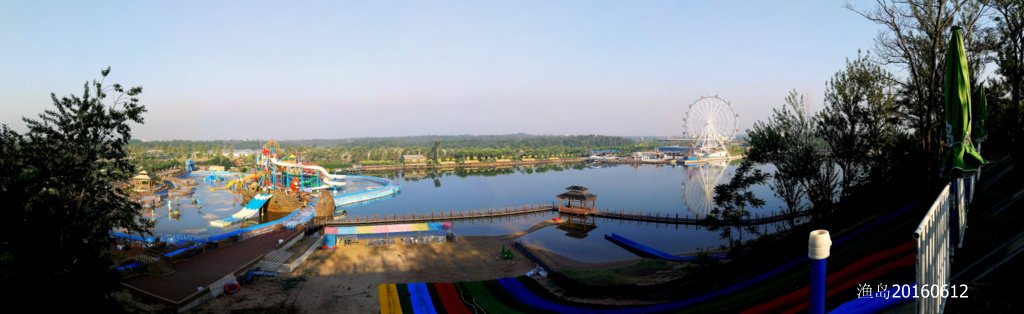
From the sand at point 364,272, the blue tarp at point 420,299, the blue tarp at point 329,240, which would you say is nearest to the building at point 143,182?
the blue tarp at point 329,240

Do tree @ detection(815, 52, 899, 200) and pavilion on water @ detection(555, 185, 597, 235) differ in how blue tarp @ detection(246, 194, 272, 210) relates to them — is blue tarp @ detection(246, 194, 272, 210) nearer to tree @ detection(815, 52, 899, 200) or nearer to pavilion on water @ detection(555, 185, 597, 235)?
pavilion on water @ detection(555, 185, 597, 235)

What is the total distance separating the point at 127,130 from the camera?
9.38m

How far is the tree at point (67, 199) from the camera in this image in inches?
304

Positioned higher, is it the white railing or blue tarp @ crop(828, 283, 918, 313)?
the white railing

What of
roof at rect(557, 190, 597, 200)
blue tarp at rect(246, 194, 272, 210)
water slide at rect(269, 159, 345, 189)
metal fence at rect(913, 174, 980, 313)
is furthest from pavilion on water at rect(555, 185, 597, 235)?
metal fence at rect(913, 174, 980, 313)

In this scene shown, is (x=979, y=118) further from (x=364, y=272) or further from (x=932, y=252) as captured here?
(x=364, y=272)

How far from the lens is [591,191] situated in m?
46.2

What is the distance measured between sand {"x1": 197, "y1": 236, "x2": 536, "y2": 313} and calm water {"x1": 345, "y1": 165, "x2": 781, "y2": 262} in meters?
4.01

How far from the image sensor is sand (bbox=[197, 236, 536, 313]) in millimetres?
13500

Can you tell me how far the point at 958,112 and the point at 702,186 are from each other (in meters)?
46.6

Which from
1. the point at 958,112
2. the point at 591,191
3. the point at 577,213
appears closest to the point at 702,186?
the point at 591,191

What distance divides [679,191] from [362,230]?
31.4m

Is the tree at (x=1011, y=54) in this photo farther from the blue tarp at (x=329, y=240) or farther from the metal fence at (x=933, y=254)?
the blue tarp at (x=329, y=240)

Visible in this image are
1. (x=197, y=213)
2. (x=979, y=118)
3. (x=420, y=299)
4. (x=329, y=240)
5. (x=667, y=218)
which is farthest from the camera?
(x=197, y=213)
